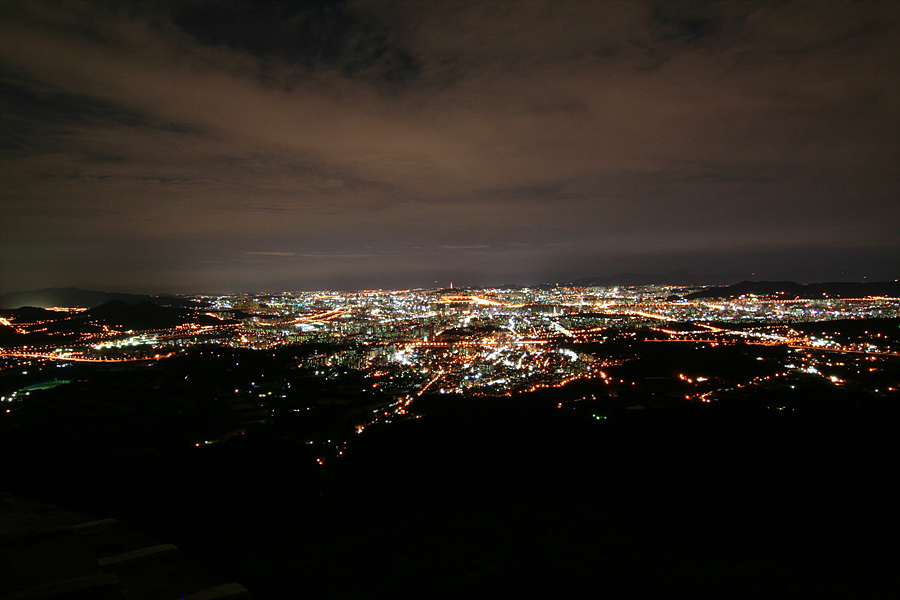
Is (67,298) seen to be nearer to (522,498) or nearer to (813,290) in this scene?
(522,498)

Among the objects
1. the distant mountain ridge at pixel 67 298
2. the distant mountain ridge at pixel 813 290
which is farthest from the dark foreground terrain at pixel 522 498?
the distant mountain ridge at pixel 67 298

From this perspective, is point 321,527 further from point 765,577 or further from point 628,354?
point 628,354

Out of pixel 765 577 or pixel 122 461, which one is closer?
pixel 765 577

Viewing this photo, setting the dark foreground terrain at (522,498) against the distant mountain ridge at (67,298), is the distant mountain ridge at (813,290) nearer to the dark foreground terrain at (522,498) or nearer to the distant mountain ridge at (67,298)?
the dark foreground terrain at (522,498)

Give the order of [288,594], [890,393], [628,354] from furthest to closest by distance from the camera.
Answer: [628,354], [890,393], [288,594]

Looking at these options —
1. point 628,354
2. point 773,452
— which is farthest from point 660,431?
point 628,354

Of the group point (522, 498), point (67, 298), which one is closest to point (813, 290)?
point (522, 498)
